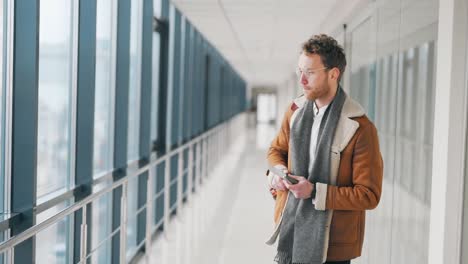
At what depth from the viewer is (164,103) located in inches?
188

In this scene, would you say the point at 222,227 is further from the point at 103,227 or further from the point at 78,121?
the point at 78,121

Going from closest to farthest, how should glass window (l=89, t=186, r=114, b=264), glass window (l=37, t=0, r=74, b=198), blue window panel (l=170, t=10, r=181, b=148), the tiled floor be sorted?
glass window (l=37, t=0, r=74, b=198) → glass window (l=89, t=186, r=114, b=264) → the tiled floor → blue window panel (l=170, t=10, r=181, b=148)

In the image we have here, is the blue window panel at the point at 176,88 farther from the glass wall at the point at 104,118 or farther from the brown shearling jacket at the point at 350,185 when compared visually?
the brown shearling jacket at the point at 350,185

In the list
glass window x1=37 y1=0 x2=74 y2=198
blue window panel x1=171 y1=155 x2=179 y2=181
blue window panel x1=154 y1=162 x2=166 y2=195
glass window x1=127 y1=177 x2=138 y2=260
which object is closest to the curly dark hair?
glass window x1=37 y1=0 x2=74 y2=198

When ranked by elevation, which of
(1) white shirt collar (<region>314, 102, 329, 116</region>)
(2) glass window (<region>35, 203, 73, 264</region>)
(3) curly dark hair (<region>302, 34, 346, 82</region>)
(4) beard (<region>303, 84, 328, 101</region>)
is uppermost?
(3) curly dark hair (<region>302, 34, 346, 82</region>)

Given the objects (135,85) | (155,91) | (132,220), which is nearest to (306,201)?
(132,220)

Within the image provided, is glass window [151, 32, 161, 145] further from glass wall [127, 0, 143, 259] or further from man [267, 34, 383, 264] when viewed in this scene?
man [267, 34, 383, 264]

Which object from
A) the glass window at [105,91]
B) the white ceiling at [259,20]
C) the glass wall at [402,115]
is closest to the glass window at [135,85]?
the glass window at [105,91]

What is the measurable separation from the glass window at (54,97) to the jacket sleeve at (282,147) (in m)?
0.99

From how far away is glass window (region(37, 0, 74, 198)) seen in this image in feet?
7.13

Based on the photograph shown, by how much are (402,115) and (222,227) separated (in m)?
2.53

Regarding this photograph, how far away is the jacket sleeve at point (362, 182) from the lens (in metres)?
1.36

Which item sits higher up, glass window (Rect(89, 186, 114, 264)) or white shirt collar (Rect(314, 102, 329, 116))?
white shirt collar (Rect(314, 102, 329, 116))

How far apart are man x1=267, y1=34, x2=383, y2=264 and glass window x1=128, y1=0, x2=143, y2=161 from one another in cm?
Result: 247
